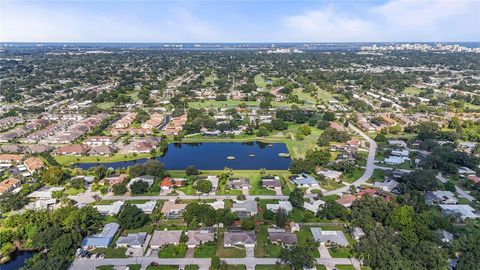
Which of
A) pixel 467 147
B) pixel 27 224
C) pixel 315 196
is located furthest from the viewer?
pixel 467 147

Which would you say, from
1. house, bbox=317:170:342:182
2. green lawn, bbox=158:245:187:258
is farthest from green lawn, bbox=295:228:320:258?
house, bbox=317:170:342:182

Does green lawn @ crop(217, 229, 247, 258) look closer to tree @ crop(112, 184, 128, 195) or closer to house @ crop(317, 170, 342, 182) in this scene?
tree @ crop(112, 184, 128, 195)

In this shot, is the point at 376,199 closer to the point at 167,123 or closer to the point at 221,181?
the point at 221,181

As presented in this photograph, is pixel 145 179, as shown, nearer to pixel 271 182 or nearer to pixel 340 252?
pixel 271 182

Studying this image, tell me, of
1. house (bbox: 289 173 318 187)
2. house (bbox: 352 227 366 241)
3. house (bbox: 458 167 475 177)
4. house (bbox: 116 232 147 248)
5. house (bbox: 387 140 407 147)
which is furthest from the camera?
house (bbox: 387 140 407 147)

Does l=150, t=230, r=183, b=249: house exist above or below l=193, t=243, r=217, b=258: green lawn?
above

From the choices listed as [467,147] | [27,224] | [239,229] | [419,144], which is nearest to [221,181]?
[239,229]

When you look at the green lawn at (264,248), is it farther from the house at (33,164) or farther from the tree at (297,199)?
the house at (33,164)
